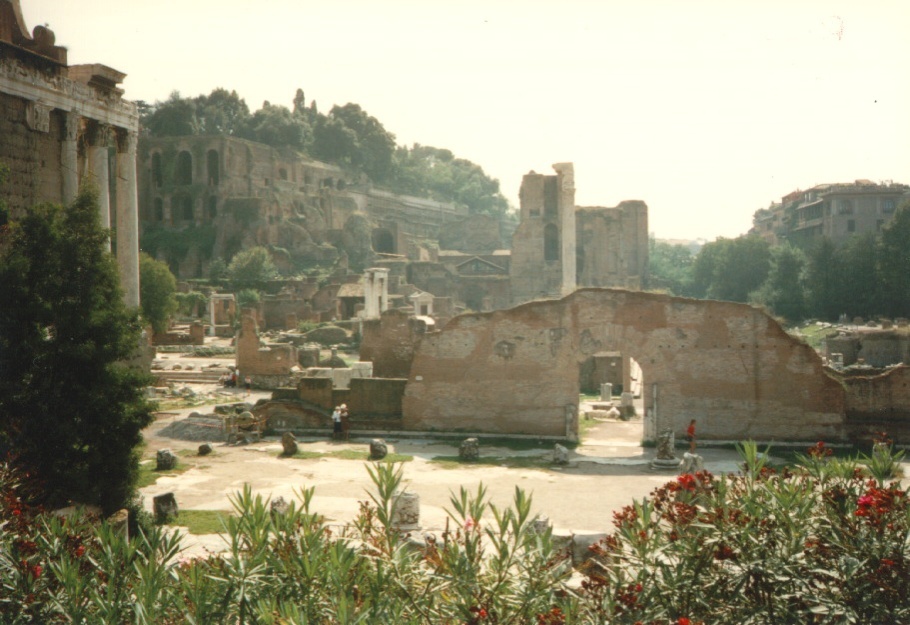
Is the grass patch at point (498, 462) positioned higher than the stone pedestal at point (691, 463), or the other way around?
the stone pedestal at point (691, 463)

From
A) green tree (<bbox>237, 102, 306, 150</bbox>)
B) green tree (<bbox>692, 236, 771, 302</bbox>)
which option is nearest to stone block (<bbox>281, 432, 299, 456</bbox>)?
green tree (<bbox>692, 236, 771, 302</bbox>)

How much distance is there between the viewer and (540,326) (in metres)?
19.0

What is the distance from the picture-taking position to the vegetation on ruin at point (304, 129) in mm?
75375

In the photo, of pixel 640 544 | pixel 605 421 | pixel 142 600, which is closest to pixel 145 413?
pixel 142 600

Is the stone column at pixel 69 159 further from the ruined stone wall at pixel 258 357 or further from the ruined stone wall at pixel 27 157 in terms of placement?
the ruined stone wall at pixel 258 357

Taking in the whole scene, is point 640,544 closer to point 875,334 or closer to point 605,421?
point 605,421

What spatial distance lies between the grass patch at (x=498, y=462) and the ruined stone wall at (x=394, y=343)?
18.3 ft

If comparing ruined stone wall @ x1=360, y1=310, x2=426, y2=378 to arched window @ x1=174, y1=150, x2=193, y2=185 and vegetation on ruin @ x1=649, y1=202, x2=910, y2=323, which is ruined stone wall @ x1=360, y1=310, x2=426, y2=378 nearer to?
vegetation on ruin @ x1=649, y1=202, x2=910, y2=323

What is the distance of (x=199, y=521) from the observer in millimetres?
12484

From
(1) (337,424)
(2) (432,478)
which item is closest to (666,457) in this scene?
(2) (432,478)

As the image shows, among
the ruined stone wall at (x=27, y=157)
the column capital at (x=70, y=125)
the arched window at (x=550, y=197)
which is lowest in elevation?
the ruined stone wall at (x=27, y=157)

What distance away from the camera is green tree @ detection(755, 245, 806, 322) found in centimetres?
5322

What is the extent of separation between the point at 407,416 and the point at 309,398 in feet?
8.04

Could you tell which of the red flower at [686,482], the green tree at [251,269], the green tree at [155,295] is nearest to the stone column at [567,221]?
the green tree at [251,269]
